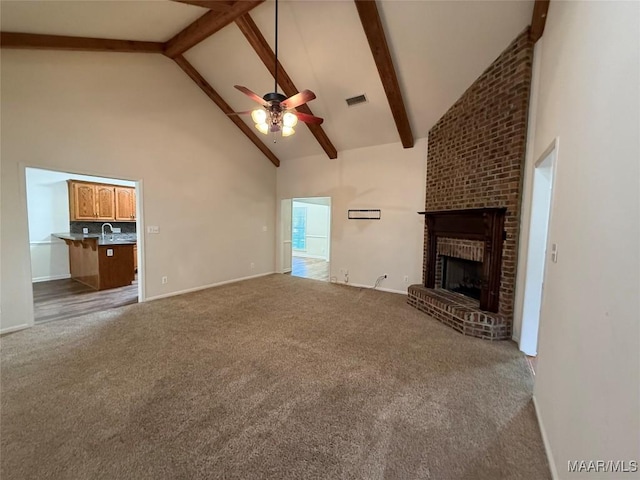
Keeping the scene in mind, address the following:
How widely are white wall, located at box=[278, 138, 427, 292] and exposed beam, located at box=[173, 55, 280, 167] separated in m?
1.05

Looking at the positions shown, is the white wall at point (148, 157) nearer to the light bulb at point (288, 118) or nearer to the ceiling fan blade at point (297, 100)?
→ the light bulb at point (288, 118)

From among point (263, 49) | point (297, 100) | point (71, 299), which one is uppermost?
point (263, 49)

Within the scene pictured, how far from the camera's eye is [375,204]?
17.4 feet

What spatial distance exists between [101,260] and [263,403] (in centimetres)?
514

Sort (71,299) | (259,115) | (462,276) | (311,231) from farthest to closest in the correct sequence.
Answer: (311,231) → (71,299) → (462,276) → (259,115)

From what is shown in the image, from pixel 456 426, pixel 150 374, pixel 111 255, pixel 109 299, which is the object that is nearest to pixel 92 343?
pixel 150 374

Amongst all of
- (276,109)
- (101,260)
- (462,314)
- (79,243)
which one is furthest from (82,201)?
(462,314)

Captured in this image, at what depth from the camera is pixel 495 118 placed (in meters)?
3.24

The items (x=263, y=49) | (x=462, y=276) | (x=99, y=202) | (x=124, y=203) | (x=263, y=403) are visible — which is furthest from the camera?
(x=124, y=203)

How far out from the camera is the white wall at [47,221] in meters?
5.53

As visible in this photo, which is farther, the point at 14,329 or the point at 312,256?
the point at 312,256

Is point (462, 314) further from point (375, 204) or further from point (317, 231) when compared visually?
point (317, 231)

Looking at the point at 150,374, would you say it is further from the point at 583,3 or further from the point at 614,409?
the point at 583,3

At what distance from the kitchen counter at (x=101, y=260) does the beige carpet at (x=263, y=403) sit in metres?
2.12
